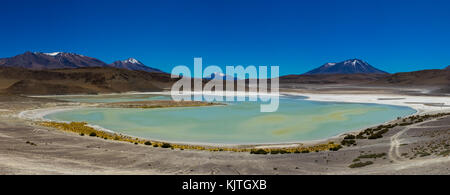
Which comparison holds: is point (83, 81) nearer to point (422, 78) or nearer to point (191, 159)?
point (191, 159)

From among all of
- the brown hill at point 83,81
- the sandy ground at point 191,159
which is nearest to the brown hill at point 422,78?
the brown hill at point 83,81

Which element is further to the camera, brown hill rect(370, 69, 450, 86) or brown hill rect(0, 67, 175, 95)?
brown hill rect(370, 69, 450, 86)

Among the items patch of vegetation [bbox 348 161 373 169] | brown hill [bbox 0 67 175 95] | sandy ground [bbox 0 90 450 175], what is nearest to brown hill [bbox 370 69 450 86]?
brown hill [bbox 0 67 175 95]

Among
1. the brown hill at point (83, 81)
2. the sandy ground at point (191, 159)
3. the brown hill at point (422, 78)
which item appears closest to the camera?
the sandy ground at point (191, 159)

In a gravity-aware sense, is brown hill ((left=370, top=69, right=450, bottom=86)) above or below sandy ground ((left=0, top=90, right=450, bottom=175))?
above

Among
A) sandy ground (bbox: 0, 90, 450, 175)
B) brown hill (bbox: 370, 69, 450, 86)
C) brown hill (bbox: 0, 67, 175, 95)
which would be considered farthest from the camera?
brown hill (bbox: 370, 69, 450, 86)

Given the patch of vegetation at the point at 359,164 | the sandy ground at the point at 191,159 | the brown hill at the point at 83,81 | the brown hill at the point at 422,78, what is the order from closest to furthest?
the sandy ground at the point at 191,159 → the patch of vegetation at the point at 359,164 → the brown hill at the point at 83,81 → the brown hill at the point at 422,78

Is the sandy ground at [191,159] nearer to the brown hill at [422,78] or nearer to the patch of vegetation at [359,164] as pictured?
the patch of vegetation at [359,164]

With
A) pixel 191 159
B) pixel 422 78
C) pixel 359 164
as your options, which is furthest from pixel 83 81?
pixel 422 78

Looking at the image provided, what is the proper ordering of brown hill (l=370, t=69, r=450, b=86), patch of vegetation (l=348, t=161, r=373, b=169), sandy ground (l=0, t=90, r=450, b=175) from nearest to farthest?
sandy ground (l=0, t=90, r=450, b=175) → patch of vegetation (l=348, t=161, r=373, b=169) → brown hill (l=370, t=69, r=450, b=86)

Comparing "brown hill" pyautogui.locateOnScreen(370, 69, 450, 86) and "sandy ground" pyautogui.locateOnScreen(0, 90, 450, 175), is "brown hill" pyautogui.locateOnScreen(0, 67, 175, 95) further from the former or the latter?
"brown hill" pyautogui.locateOnScreen(370, 69, 450, 86)
